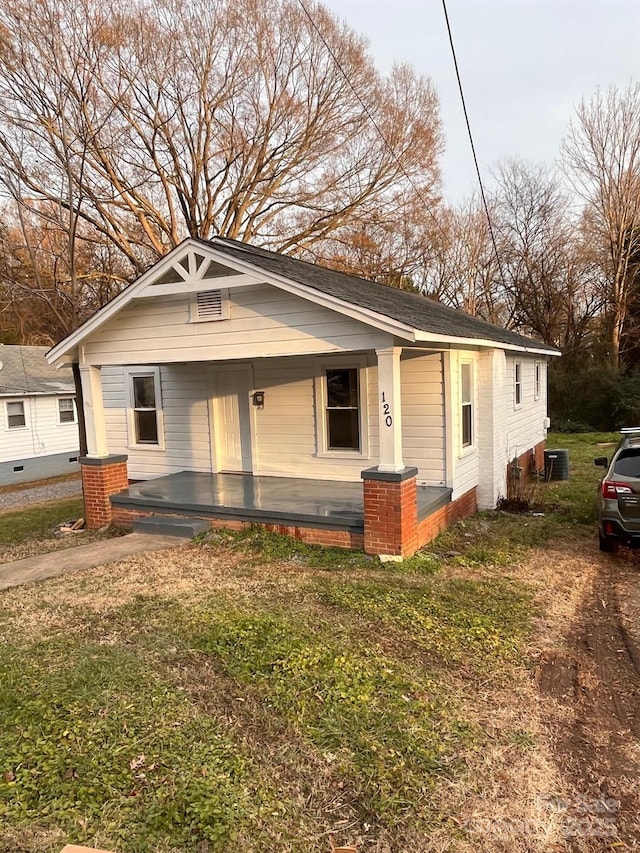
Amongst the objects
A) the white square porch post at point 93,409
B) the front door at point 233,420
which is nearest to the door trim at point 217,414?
the front door at point 233,420

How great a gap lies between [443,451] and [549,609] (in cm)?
376

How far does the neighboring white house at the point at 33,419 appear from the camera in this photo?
20797 mm

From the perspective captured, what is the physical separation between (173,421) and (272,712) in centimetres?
858

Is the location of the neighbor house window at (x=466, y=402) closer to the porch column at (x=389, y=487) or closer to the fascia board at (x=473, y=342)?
the fascia board at (x=473, y=342)

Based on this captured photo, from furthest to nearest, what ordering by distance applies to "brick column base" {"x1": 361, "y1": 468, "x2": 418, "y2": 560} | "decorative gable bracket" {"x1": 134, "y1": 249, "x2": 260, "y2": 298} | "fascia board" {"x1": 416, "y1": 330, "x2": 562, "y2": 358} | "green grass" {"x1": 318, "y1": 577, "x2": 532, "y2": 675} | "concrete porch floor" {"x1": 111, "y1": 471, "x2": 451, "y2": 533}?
1. "concrete porch floor" {"x1": 111, "y1": 471, "x2": 451, "y2": 533}
2. "decorative gable bracket" {"x1": 134, "y1": 249, "x2": 260, "y2": 298}
3. "brick column base" {"x1": 361, "y1": 468, "x2": 418, "y2": 560}
4. "fascia board" {"x1": 416, "y1": 330, "x2": 562, "y2": 358}
5. "green grass" {"x1": 318, "y1": 577, "x2": 532, "y2": 675}

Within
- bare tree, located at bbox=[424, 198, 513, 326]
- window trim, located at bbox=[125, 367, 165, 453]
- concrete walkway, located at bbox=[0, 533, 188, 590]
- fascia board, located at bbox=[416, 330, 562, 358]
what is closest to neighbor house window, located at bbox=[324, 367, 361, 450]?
fascia board, located at bbox=[416, 330, 562, 358]

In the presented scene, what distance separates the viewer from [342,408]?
10.2m

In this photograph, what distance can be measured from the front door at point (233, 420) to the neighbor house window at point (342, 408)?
5.73 feet

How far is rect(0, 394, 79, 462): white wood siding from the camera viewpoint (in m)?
20.7

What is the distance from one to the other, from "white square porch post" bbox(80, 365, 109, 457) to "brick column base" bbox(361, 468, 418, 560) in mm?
4935

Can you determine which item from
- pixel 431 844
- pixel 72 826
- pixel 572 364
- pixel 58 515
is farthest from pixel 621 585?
pixel 572 364

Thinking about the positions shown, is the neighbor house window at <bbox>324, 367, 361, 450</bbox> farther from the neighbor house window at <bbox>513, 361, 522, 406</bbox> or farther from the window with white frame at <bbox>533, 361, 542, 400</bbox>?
the window with white frame at <bbox>533, 361, 542, 400</bbox>

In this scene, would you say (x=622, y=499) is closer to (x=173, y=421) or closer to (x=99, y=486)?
(x=99, y=486)

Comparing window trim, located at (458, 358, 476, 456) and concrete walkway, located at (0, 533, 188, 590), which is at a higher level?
window trim, located at (458, 358, 476, 456)
